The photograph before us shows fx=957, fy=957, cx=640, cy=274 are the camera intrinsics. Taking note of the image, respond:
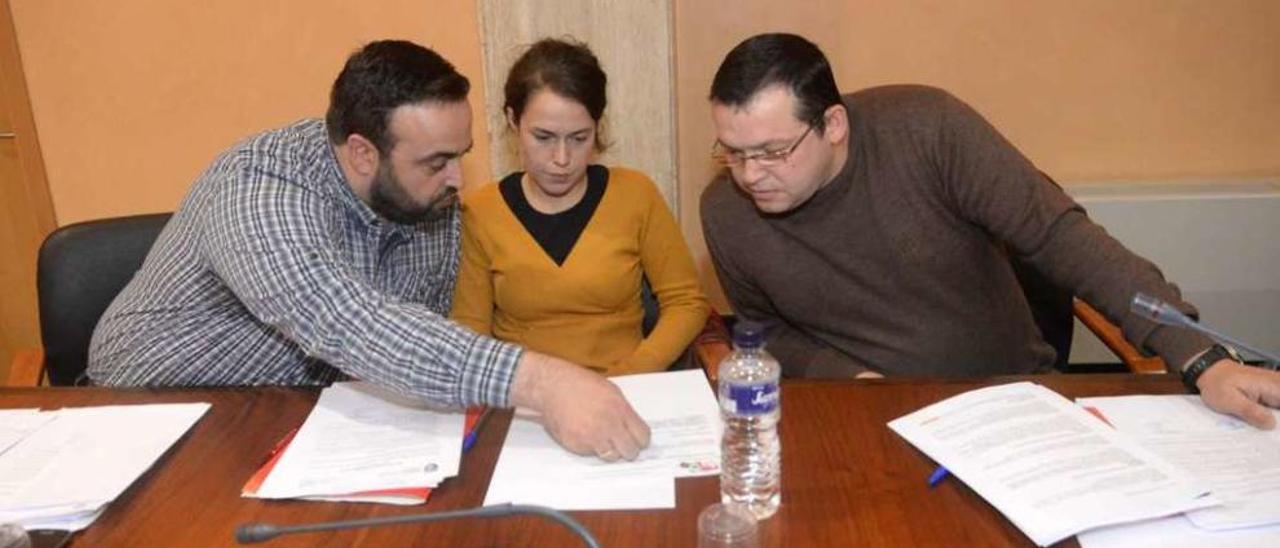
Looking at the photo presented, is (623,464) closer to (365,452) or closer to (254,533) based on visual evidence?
(365,452)

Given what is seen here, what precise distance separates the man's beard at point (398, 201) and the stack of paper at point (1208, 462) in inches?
46.1

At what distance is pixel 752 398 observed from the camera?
1.18 m

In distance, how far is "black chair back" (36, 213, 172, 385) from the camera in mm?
1922

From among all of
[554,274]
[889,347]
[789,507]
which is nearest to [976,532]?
[789,507]

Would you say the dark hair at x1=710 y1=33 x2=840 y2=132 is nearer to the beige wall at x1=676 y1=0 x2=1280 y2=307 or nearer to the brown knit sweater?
the brown knit sweater

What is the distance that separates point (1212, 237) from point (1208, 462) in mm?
1953

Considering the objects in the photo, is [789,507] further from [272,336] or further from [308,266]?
[272,336]

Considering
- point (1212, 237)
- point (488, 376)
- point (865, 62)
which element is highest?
point (865, 62)

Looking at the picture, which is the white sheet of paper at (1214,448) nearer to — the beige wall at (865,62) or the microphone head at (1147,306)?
the microphone head at (1147,306)

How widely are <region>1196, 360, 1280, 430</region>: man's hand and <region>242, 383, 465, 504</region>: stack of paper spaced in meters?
1.06

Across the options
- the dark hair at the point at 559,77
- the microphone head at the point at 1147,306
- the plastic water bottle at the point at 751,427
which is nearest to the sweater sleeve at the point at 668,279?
the dark hair at the point at 559,77

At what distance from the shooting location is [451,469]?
50.2 inches

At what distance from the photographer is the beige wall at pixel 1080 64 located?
2.92 meters

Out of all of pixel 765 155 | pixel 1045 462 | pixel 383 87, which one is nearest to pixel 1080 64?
pixel 765 155
